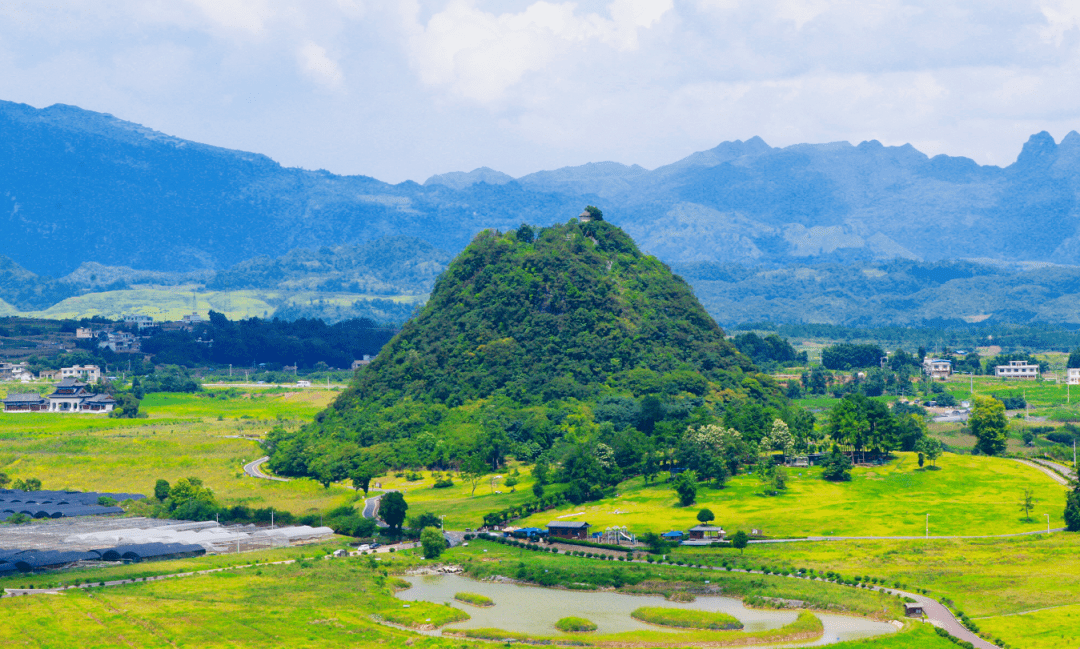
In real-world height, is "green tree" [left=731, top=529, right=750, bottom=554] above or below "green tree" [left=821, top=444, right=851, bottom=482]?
below

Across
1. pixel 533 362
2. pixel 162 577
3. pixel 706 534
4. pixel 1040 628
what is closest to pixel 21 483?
pixel 162 577

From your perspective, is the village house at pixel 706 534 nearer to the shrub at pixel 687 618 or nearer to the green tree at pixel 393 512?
the shrub at pixel 687 618

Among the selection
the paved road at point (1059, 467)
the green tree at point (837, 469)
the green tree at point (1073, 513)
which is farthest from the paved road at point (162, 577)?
the paved road at point (1059, 467)

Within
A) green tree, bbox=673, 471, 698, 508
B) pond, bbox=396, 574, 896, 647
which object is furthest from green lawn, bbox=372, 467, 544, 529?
pond, bbox=396, 574, 896, 647

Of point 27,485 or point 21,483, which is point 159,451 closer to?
point 21,483

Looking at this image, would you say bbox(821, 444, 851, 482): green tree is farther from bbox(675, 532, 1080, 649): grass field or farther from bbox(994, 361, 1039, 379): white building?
bbox(994, 361, 1039, 379): white building

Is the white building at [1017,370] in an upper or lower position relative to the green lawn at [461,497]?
upper
